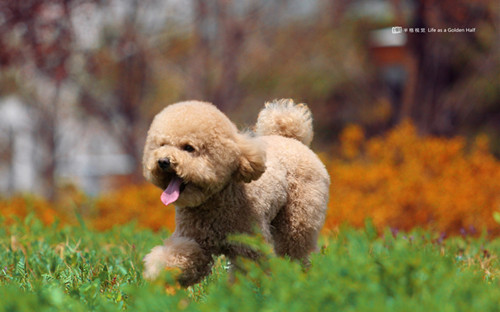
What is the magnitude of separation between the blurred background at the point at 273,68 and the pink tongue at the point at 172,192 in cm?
372

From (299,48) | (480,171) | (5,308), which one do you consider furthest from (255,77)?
(5,308)

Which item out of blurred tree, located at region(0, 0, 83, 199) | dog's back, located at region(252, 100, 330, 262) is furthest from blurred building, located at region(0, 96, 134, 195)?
dog's back, located at region(252, 100, 330, 262)

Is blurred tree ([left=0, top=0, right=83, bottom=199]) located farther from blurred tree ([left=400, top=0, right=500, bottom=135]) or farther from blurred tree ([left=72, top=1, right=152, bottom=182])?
blurred tree ([left=400, top=0, right=500, bottom=135])

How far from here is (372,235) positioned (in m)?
3.44

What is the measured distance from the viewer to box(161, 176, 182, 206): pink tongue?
269 cm

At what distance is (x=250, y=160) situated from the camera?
2809 millimetres

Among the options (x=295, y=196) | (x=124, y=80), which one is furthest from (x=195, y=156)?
(x=124, y=80)

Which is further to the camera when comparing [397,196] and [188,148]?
[397,196]

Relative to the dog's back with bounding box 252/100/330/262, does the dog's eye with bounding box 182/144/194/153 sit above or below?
above

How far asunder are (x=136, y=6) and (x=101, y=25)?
32.3 inches

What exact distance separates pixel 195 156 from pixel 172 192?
0.62 feet

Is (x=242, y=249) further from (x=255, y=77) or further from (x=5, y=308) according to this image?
(x=255, y=77)

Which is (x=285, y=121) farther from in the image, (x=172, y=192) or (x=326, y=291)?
(x=326, y=291)

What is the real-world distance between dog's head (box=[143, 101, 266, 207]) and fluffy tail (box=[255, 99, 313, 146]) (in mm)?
823
